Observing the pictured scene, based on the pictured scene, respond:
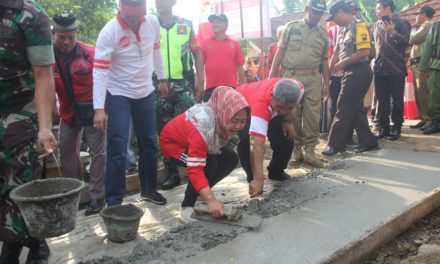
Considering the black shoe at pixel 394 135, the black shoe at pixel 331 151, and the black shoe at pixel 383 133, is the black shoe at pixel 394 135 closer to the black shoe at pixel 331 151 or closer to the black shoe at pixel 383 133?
the black shoe at pixel 383 133

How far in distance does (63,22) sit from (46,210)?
2076 mm

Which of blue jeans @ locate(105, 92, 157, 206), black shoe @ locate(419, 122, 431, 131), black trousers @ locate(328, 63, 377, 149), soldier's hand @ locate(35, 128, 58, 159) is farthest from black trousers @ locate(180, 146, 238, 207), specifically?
black shoe @ locate(419, 122, 431, 131)

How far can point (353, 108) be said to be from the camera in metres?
5.56

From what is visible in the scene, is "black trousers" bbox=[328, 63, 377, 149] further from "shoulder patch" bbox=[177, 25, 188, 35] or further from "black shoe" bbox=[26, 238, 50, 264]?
"black shoe" bbox=[26, 238, 50, 264]

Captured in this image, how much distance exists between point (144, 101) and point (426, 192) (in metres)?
2.61

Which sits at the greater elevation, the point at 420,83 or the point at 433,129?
the point at 420,83

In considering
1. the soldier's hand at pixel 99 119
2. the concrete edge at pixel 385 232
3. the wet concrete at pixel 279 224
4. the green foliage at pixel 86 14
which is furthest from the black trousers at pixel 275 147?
the green foliage at pixel 86 14

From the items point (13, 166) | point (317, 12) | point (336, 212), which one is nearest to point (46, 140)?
point (13, 166)

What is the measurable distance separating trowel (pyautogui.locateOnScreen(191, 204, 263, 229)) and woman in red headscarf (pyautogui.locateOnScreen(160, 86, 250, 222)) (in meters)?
0.07

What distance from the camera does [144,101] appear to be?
3.68m

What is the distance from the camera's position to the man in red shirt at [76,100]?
3.73 metres

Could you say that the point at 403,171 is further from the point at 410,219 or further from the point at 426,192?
the point at 410,219

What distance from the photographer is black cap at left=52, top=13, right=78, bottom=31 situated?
3588 millimetres

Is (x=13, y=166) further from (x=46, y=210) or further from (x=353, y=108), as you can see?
(x=353, y=108)
